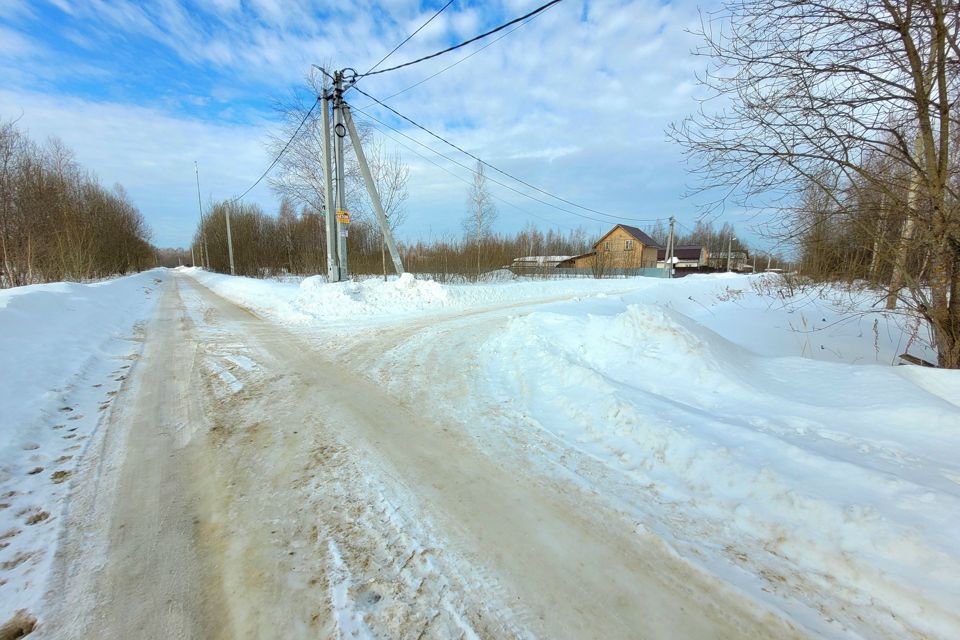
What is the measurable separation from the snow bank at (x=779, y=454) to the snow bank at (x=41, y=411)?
3.81 m

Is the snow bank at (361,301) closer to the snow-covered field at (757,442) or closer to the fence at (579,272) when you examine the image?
the snow-covered field at (757,442)

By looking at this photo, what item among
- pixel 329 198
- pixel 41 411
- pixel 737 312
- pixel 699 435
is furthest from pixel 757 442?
pixel 329 198

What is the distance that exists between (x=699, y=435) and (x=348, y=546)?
3011mm

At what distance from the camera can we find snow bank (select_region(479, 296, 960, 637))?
2180mm

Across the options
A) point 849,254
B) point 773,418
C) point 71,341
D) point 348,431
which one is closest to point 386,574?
point 348,431

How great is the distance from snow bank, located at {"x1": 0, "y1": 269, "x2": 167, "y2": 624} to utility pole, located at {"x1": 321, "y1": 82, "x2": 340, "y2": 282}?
6.20 metres

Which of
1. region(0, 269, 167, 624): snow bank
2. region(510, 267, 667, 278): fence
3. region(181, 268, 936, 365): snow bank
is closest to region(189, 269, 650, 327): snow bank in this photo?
region(181, 268, 936, 365): snow bank

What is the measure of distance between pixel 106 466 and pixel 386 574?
292cm

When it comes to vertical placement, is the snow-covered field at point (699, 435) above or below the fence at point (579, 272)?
below

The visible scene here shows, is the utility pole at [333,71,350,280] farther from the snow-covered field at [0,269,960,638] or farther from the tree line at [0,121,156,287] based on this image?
the tree line at [0,121,156,287]

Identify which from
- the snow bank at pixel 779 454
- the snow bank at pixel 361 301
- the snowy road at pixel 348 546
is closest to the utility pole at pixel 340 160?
the snow bank at pixel 361 301

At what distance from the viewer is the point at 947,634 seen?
1859mm

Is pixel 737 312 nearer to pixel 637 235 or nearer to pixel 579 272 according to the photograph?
pixel 579 272

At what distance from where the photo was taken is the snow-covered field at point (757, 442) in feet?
7.18
